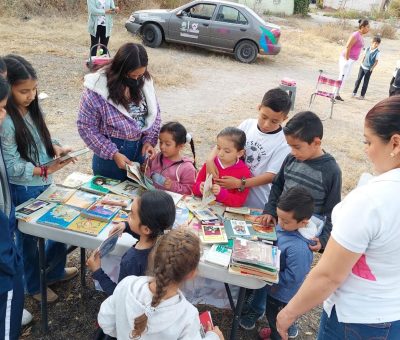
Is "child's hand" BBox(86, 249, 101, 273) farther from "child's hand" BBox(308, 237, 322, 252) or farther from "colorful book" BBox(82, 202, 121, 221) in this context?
"child's hand" BBox(308, 237, 322, 252)

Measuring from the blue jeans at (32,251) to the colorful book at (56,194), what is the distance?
5 cm

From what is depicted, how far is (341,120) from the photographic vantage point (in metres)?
7.95

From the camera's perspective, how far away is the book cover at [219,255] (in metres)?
2.07

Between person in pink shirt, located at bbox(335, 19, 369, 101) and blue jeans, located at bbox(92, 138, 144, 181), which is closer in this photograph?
blue jeans, located at bbox(92, 138, 144, 181)

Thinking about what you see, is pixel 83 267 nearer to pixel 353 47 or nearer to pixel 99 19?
pixel 99 19

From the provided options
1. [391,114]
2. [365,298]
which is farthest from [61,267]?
[391,114]

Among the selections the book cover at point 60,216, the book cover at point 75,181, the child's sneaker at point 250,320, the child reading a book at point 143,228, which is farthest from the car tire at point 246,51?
the child reading a book at point 143,228

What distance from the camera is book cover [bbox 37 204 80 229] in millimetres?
2225

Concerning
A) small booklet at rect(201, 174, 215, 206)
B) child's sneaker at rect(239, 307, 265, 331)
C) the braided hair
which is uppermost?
the braided hair

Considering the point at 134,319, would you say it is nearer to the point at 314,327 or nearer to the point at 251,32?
the point at 314,327

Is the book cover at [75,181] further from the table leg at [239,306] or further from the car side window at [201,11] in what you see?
the car side window at [201,11]

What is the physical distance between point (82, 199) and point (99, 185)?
0.23 metres

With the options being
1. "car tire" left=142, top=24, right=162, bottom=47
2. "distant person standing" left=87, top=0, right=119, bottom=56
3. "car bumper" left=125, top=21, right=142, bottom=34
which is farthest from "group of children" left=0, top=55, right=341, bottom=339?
"car bumper" left=125, top=21, right=142, bottom=34

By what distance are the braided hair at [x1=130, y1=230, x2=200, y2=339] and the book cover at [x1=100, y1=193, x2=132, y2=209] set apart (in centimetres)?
93
